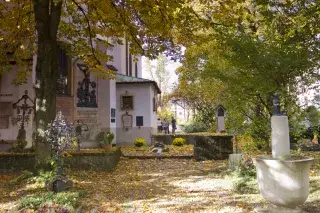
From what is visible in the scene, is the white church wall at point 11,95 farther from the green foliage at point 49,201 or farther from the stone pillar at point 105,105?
the green foliage at point 49,201

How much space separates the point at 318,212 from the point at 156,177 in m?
5.15

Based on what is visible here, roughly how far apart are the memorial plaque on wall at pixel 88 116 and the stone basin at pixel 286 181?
45.0ft

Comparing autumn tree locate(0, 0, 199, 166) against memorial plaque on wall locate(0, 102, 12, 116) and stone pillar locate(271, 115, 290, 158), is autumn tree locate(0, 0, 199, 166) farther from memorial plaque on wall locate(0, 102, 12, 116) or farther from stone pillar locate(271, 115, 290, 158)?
stone pillar locate(271, 115, 290, 158)

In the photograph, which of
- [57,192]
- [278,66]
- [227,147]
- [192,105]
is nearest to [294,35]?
[278,66]

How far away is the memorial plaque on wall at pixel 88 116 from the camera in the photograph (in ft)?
58.5

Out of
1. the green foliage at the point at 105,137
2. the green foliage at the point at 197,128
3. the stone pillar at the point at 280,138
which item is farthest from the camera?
the green foliage at the point at 197,128

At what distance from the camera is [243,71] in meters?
10.6

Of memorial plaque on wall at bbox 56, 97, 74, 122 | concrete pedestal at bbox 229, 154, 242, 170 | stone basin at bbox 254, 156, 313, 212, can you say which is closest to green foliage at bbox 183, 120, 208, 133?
memorial plaque on wall at bbox 56, 97, 74, 122

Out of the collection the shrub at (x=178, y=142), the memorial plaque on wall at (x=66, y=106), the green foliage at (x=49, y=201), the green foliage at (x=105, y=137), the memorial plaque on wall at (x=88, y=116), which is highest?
the memorial plaque on wall at (x=66, y=106)

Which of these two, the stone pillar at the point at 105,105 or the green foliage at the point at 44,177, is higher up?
the stone pillar at the point at 105,105

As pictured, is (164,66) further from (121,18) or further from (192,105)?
(121,18)

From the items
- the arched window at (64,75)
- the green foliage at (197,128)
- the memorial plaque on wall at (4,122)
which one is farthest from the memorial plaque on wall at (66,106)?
the green foliage at (197,128)

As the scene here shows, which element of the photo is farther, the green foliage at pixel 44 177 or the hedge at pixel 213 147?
the hedge at pixel 213 147

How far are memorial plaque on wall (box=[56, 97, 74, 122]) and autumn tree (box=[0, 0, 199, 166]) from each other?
9.29 ft
